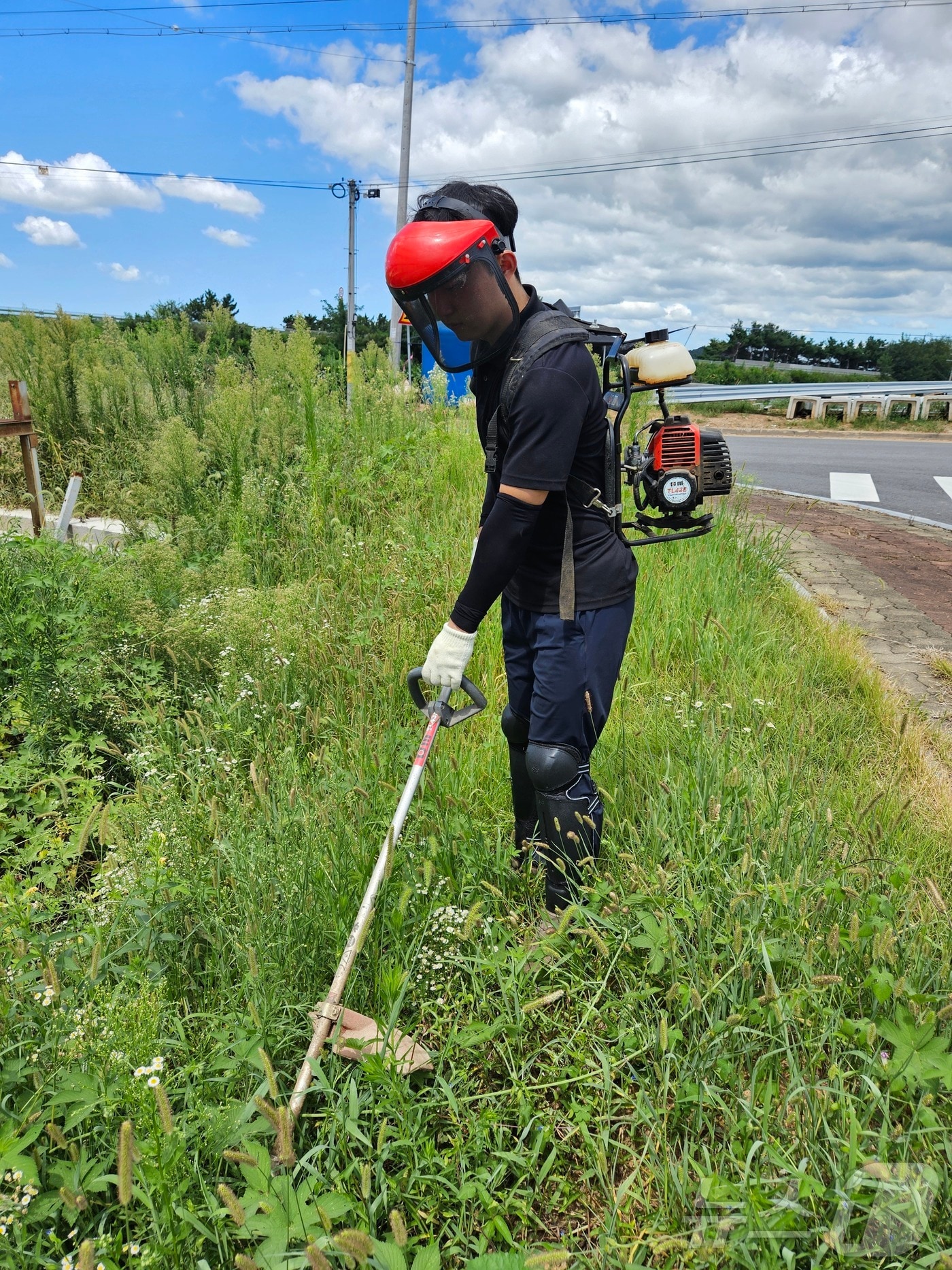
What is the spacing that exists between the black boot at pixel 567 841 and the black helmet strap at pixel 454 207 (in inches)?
64.1

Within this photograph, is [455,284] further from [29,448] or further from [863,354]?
[863,354]

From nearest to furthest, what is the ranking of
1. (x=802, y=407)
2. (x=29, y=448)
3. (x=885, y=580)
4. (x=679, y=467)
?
1. (x=679, y=467)
2. (x=29, y=448)
3. (x=885, y=580)
4. (x=802, y=407)

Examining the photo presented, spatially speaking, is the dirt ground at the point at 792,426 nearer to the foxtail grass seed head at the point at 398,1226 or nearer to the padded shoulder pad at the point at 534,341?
the padded shoulder pad at the point at 534,341

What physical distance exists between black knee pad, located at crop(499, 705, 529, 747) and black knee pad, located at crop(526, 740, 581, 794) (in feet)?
0.87

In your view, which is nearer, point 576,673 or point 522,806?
point 576,673

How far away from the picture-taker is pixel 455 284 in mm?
2113

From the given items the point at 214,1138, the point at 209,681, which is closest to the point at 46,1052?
the point at 214,1138

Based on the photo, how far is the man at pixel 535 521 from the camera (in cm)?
208

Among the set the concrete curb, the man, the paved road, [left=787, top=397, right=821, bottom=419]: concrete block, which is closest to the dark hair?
the man

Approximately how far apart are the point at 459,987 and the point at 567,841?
52 centimetres

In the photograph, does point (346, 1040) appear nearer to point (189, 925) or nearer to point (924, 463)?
point (189, 925)

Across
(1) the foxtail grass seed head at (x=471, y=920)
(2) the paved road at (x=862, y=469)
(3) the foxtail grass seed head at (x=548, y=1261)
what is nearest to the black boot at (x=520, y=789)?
(1) the foxtail grass seed head at (x=471, y=920)

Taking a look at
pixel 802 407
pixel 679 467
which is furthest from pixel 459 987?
pixel 802 407

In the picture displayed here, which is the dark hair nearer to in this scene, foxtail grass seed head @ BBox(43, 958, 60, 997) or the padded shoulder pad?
the padded shoulder pad
